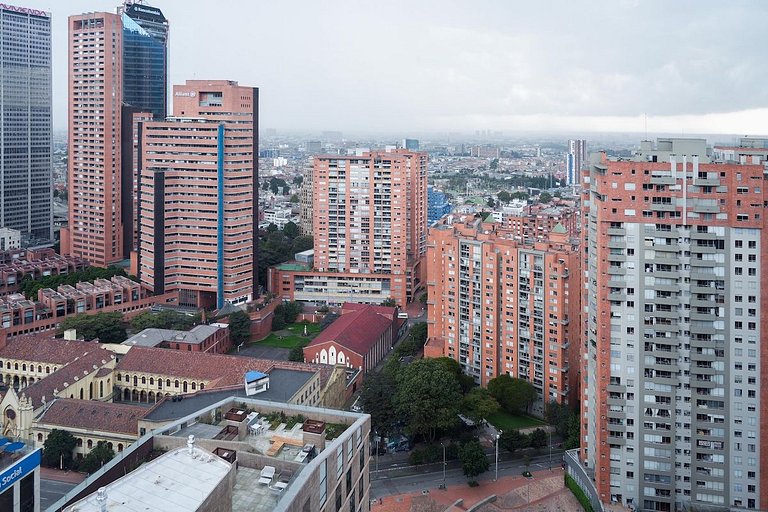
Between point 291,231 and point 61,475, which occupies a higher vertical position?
point 291,231

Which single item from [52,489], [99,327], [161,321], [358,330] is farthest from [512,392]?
[99,327]

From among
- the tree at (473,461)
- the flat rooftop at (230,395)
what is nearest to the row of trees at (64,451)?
the flat rooftop at (230,395)

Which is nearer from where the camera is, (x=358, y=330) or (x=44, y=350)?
(x=44, y=350)

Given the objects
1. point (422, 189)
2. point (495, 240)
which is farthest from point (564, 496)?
point (422, 189)

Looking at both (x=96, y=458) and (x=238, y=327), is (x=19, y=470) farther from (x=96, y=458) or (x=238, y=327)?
(x=238, y=327)

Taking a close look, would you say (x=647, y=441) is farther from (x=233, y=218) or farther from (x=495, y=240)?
(x=233, y=218)

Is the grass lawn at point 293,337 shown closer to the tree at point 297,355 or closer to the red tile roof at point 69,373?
the tree at point 297,355
